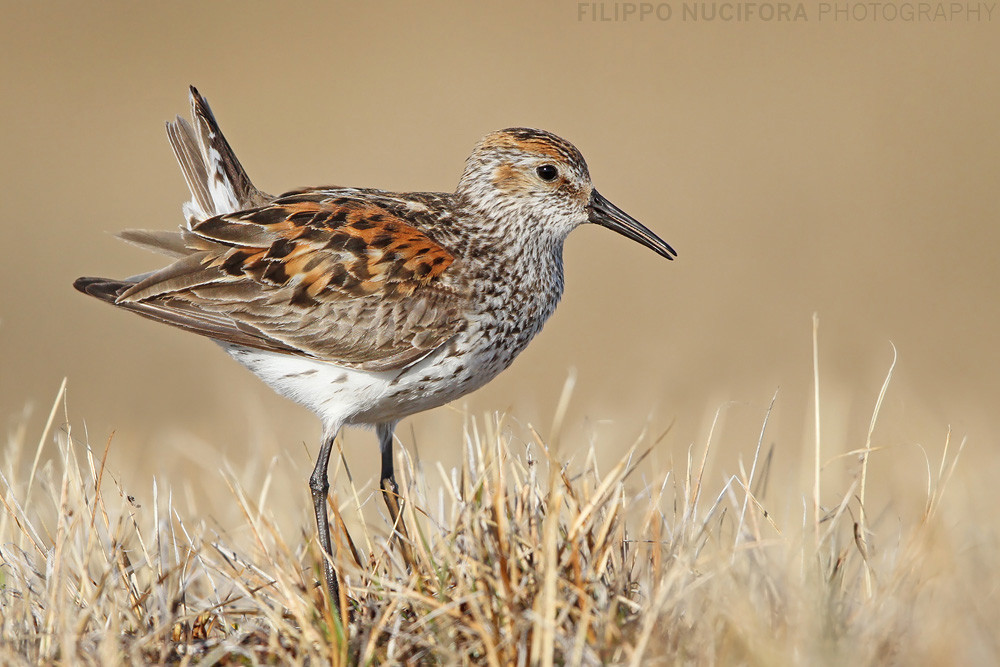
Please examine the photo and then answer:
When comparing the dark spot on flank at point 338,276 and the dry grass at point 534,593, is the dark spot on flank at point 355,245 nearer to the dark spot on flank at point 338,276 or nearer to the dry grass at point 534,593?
the dark spot on flank at point 338,276

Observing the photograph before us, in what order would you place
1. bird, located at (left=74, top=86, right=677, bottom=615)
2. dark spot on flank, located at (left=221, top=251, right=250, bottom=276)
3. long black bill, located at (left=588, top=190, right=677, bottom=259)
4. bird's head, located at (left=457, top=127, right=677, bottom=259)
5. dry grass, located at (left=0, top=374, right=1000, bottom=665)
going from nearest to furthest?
dry grass, located at (left=0, top=374, right=1000, bottom=665) → bird, located at (left=74, top=86, right=677, bottom=615) → dark spot on flank, located at (left=221, top=251, right=250, bottom=276) → bird's head, located at (left=457, top=127, right=677, bottom=259) → long black bill, located at (left=588, top=190, right=677, bottom=259)

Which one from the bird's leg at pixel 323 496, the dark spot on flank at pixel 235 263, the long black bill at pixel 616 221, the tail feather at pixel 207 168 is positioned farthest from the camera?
the tail feather at pixel 207 168

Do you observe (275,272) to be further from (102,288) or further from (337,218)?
(102,288)

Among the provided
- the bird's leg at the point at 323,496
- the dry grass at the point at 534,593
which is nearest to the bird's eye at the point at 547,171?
the bird's leg at the point at 323,496

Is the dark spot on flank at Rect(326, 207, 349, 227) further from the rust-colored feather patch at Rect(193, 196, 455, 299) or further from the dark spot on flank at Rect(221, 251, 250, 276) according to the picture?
the dark spot on flank at Rect(221, 251, 250, 276)

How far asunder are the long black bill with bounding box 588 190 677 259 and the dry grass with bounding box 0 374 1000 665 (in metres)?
2.14

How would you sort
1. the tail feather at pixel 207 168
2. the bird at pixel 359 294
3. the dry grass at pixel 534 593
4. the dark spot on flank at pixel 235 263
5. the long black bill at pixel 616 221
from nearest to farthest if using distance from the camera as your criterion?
1. the dry grass at pixel 534 593
2. the bird at pixel 359 294
3. the dark spot on flank at pixel 235 263
4. the long black bill at pixel 616 221
5. the tail feather at pixel 207 168

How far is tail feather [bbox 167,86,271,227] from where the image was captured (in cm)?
698

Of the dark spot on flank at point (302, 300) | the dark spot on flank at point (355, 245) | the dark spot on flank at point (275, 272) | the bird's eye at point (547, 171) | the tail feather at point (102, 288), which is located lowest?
the dark spot on flank at point (302, 300)

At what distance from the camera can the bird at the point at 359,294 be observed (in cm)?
591

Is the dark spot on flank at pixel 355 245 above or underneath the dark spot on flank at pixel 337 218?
underneath

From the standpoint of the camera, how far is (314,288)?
6070 millimetres

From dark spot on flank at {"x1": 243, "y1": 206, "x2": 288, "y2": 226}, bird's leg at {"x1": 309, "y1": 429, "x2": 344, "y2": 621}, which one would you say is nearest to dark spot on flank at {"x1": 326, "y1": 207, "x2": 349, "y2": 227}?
dark spot on flank at {"x1": 243, "y1": 206, "x2": 288, "y2": 226}

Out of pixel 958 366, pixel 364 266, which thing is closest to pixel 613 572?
pixel 364 266
